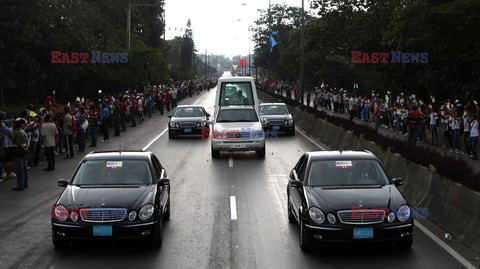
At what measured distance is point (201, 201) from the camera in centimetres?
1421

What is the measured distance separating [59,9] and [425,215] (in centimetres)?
3750

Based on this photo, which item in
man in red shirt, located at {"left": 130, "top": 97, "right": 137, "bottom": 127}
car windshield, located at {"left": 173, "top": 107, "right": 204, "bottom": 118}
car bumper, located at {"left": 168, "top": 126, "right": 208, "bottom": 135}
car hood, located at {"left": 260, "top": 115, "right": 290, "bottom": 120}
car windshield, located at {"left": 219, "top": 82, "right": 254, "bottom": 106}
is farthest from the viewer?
man in red shirt, located at {"left": 130, "top": 97, "right": 137, "bottom": 127}

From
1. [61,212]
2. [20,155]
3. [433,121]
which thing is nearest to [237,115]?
[433,121]

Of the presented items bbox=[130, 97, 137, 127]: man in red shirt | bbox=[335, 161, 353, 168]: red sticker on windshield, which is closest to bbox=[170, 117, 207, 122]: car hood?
bbox=[130, 97, 137, 127]: man in red shirt

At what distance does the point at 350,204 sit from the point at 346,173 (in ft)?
4.23

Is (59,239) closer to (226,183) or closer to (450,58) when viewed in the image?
(226,183)

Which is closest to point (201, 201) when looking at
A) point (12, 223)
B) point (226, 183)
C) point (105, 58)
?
point (226, 183)

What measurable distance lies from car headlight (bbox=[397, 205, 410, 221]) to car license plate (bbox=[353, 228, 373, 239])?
0.54m

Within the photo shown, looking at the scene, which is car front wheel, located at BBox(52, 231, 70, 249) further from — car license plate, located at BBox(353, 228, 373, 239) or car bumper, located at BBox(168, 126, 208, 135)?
car bumper, located at BBox(168, 126, 208, 135)

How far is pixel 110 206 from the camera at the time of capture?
9609mm

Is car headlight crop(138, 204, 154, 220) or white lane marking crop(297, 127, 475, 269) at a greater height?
car headlight crop(138, 204, 154, 220)

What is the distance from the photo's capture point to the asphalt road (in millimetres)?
9125

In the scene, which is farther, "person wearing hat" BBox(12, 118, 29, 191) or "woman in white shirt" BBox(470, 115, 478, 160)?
"woman in white shirt" BBox(470, 115, 478, 160)

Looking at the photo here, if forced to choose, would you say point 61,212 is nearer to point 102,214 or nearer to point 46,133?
point 102,214
